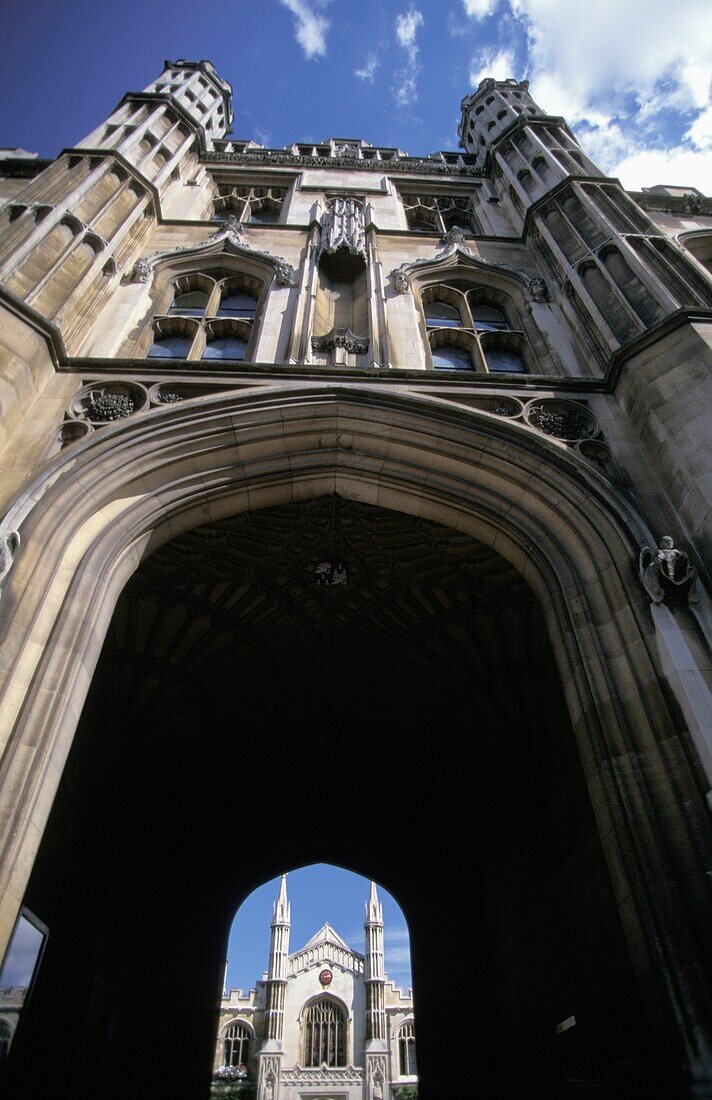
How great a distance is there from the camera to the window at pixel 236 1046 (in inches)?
1873

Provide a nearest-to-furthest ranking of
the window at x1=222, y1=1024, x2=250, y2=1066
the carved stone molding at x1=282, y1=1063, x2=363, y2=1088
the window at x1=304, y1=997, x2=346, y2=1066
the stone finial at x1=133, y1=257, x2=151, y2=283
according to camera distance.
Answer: the stone finial at x1=133, y1=257, x2=151, y2=283, the carved stone molding at x1=282, y1=1063, x2=363, y2=1088, the window at x1=304, y1=997, x2=346, y2=1066, the window at x1=222, y1=1024, x2=250, y2=1066

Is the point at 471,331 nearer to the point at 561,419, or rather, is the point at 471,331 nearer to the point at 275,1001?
the point at 561,419

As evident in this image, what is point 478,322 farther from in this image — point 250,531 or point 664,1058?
point 664,1058

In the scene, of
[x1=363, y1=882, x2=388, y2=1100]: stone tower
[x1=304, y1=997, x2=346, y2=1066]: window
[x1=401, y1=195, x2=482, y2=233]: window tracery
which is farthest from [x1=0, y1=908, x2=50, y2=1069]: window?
[x1=304, y1=997, x2=346, y2=1066]: window

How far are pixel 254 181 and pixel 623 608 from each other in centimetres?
1400

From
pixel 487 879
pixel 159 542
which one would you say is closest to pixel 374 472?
pixel 159 542

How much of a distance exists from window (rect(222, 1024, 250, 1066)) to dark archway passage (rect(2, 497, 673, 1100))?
42265mm

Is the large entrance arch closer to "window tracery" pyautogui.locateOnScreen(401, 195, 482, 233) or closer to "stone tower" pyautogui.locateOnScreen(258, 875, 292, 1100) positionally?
"window tracery" pyautogui.locateOnScreen(401, 195, 482, 233)

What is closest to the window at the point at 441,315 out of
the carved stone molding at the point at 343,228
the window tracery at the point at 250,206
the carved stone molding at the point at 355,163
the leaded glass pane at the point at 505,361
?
the leaded glass pane at the point at 505,361

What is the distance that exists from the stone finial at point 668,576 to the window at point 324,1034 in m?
53.2

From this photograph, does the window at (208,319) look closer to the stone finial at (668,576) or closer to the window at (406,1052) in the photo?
the stone finial at (668,576)

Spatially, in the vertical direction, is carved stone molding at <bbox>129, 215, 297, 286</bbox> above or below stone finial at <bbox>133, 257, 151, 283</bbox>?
above

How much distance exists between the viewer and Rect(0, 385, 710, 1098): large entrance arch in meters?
4.04

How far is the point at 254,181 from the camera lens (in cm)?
1536
